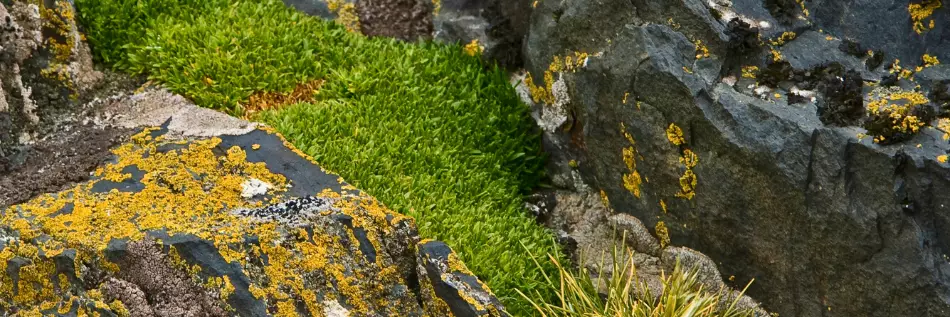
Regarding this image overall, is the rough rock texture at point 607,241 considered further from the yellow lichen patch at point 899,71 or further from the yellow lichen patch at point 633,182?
the yellow lichen patch at point 899,71

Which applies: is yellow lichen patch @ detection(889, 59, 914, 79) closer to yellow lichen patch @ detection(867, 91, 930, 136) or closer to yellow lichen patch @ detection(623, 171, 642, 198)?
yellow lichen patch @ detection(867, 91, 930, 136)

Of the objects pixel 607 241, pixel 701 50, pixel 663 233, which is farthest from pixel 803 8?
pixel 607 241

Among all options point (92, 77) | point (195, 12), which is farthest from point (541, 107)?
point (92, 77)

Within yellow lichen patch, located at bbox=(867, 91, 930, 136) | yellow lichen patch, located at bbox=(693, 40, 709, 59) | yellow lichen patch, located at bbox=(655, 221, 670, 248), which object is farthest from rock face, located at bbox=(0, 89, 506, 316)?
yellow lichen patch, located at bbox=(867, 91, 930, 136)

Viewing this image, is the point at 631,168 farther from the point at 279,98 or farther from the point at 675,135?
the point at 279,98

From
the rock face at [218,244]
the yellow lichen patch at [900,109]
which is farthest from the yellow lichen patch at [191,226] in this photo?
the yellow lichen patch at [900,109]
